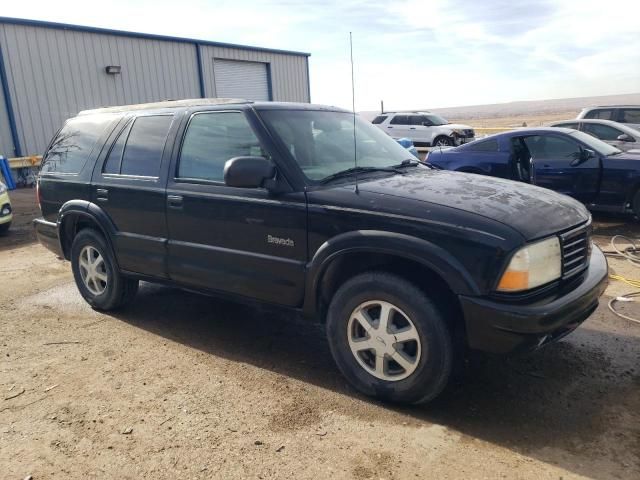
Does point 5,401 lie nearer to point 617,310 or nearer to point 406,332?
point 406,332

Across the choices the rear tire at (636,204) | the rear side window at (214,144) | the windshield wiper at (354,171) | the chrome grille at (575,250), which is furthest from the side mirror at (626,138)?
the rear side window at (214,144)

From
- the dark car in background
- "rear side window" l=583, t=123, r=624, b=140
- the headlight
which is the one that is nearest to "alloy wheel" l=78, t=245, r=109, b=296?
the headlight

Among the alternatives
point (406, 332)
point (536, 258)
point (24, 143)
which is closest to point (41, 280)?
point (406, 332)

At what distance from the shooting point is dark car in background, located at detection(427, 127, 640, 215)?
768cm

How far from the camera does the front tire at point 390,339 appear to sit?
9.86ft

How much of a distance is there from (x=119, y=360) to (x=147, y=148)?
68.2 inches

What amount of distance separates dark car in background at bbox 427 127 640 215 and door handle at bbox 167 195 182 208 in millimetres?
6090

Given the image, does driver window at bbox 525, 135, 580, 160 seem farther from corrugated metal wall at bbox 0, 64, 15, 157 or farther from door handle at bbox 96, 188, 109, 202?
corrugated metal wall at bbox 0, 64, 15, 157

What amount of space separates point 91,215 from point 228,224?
66.5 inches

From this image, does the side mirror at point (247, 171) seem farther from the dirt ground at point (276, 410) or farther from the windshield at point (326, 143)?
the dirt ground at point (276, 410)

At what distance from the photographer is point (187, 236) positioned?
411cm

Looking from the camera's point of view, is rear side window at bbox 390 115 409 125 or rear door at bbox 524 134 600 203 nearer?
rear door at bbox 524 134 600 203

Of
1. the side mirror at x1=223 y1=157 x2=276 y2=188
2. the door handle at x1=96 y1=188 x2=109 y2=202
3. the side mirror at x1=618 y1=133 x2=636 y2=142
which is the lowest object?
the side mirror at x1=618 y1=133 x2=636 y2=142

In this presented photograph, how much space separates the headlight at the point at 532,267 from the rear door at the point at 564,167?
18.3 feet
